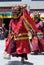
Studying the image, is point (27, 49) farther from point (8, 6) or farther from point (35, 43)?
point (8, 6)

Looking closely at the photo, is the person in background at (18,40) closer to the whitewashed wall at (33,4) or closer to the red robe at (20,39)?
the red robe at (20,39)

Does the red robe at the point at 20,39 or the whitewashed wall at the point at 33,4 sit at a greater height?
the whitewashed wall at the point at 33,4

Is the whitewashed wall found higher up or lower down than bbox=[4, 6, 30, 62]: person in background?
higher up

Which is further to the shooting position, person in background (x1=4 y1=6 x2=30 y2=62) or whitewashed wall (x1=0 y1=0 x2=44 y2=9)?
whitewashed wall (x1=0 y1=0 x2=44 y2=9)

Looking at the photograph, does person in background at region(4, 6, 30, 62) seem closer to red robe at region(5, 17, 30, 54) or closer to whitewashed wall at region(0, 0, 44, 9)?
red robe at region(5, 17, 30, 54)

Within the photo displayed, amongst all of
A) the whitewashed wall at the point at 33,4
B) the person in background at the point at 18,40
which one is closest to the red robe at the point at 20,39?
the person in background at the point at 18,40

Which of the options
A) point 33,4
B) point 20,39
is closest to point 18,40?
point 20,39

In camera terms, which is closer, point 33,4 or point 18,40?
point 18,40

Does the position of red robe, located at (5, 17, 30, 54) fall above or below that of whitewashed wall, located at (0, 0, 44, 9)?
below

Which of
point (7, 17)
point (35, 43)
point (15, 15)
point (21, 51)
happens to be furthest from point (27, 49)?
point (7, 17)

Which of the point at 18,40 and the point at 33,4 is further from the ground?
the point at 33,4

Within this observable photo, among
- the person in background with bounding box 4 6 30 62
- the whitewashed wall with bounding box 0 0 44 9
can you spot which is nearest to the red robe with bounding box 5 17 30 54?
the person in background with bounding box 4 6 30 62

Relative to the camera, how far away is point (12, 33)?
8.55m

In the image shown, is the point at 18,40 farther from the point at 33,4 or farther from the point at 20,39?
the point at 33,4
